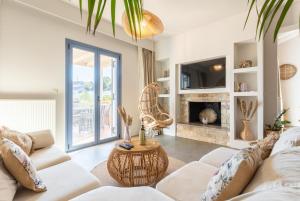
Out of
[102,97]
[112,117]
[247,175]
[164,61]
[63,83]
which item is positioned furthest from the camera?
[164,61]

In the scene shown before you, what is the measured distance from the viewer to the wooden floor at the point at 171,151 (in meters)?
2.93

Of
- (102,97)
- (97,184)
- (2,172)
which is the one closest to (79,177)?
(97,184)

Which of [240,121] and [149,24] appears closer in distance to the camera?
[149,24]

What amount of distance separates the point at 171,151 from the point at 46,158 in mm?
2206

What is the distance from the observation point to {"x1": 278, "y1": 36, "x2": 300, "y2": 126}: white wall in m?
3.92

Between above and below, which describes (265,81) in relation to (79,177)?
above

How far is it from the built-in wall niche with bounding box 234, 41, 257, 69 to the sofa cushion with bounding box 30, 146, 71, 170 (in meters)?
3.57

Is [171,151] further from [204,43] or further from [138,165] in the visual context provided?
[204,43]

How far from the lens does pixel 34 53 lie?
2982mm

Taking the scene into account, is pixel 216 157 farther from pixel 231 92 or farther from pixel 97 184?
pixel 231 92

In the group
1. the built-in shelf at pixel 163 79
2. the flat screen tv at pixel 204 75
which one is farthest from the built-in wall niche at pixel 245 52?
the built-in shelf at pixel 163 79

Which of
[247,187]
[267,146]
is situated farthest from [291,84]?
[247,187]

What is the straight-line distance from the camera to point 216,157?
6.01ft

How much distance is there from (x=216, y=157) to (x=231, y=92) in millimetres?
2240
